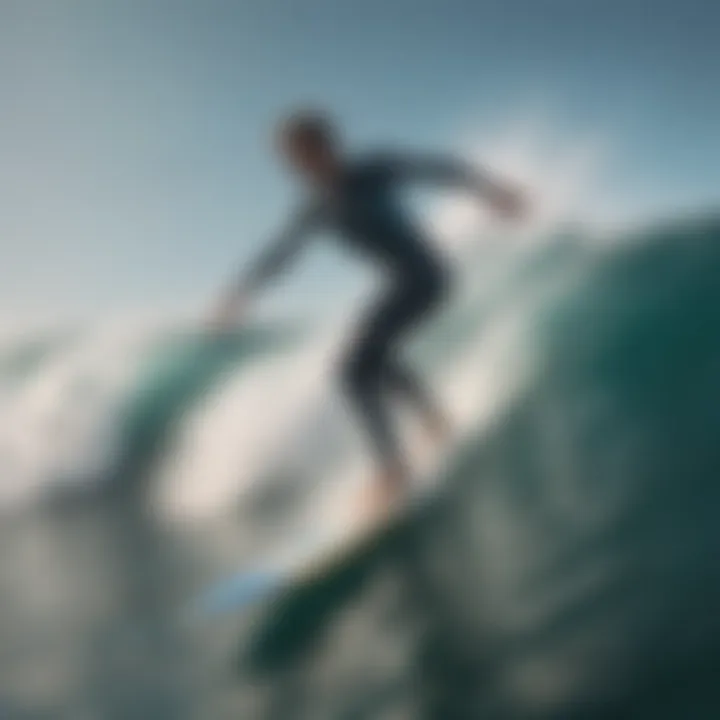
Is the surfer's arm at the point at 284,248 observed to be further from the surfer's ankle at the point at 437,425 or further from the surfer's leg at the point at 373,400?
the surfer's ankle at the point at 437,425

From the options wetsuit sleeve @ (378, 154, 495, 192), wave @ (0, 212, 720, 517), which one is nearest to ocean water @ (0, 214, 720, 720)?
wave @ (0, 212, 720, 517)

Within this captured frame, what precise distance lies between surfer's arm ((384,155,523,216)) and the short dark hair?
9 centimetres

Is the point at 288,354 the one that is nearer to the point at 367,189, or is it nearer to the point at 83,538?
the point at 367,189

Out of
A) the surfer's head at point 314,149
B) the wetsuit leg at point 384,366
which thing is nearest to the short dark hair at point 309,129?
the surfer's head at point 314,149

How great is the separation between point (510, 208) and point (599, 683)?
0.64 metres

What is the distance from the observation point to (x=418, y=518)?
53.1 inches

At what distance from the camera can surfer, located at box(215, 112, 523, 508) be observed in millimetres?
1403

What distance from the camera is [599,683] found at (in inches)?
45.0

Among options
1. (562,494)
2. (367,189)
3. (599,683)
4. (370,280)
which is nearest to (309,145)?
(367,189)

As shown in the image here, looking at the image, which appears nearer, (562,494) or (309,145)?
(562,494)

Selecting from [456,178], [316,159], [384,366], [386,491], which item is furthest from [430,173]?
[386,491]

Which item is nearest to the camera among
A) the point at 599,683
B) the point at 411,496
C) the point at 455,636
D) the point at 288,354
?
the point at 599,683

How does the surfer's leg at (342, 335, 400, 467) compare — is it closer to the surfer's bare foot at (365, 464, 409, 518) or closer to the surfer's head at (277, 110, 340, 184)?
the surfer's bare foot at (365, 464, 409, 518)

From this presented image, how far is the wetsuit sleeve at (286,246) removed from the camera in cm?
146
